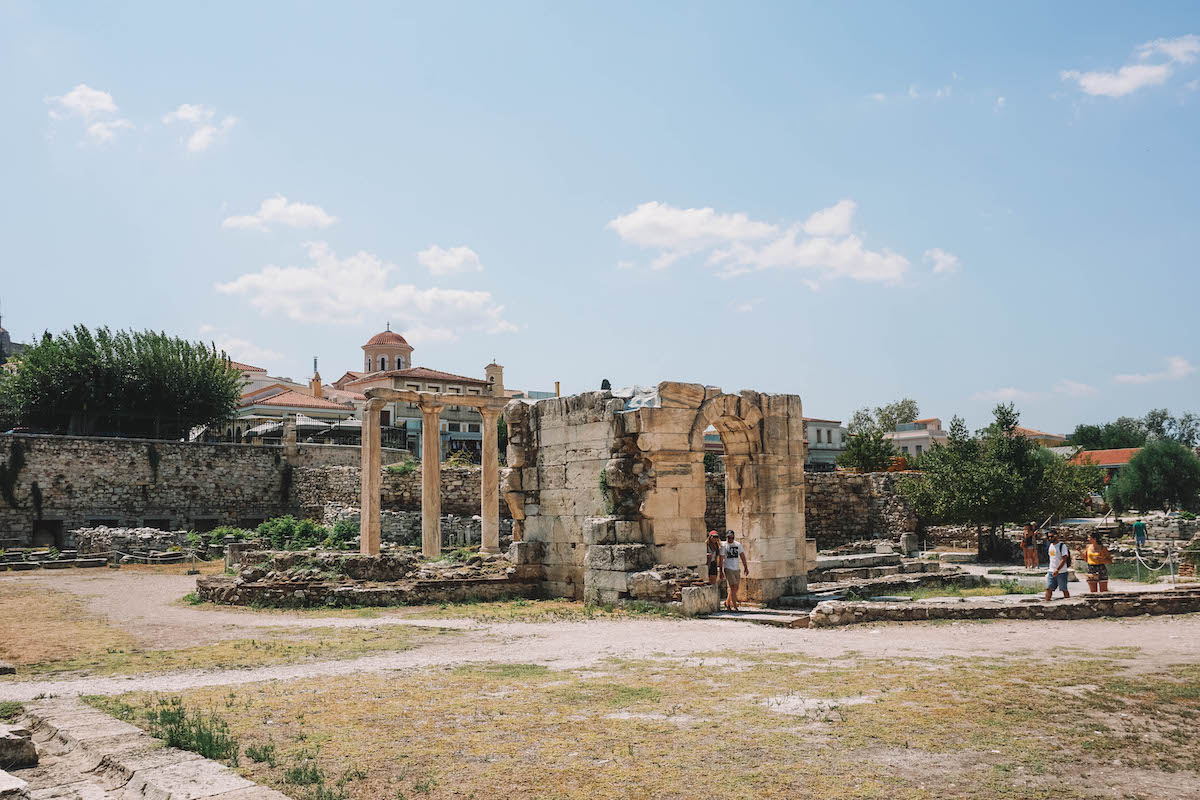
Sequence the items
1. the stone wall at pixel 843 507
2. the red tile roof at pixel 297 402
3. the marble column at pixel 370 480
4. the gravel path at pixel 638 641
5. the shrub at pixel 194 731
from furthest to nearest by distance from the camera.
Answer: the red tile roof at pixel 297 402, the stone wall at pixel 843 507, the marble column at pixel 370 480, the gravel path at pixel 638 641, the shrub at pixel 194 731

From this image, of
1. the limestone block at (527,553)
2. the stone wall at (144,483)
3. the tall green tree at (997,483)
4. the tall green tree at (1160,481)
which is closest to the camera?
the limestone block at (527,553)

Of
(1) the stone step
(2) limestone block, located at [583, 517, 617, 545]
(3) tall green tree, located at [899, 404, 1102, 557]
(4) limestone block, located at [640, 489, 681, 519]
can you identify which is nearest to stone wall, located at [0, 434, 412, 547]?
(3) tall green tree, located at [899, 404, 1102, 557]

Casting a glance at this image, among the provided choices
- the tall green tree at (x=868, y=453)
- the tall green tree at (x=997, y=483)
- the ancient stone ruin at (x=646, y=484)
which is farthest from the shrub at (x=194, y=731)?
the tall green tree at (x=868, y=453)

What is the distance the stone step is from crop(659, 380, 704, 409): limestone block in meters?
3.41

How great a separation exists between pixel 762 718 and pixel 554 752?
5.34ft

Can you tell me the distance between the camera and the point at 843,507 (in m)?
32.9

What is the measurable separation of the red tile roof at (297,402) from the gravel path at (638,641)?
47.1 meters

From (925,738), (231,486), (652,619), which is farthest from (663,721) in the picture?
(231,486)

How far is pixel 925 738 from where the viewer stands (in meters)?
5.71

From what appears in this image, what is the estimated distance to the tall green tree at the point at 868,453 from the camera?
154 ft

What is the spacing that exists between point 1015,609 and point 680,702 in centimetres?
670

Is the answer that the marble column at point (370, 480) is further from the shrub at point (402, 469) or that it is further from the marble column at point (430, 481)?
the shrub at point (402, 469)

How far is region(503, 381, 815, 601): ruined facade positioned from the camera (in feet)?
47.3

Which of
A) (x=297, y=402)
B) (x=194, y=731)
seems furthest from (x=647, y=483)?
(x=297, y=402)
